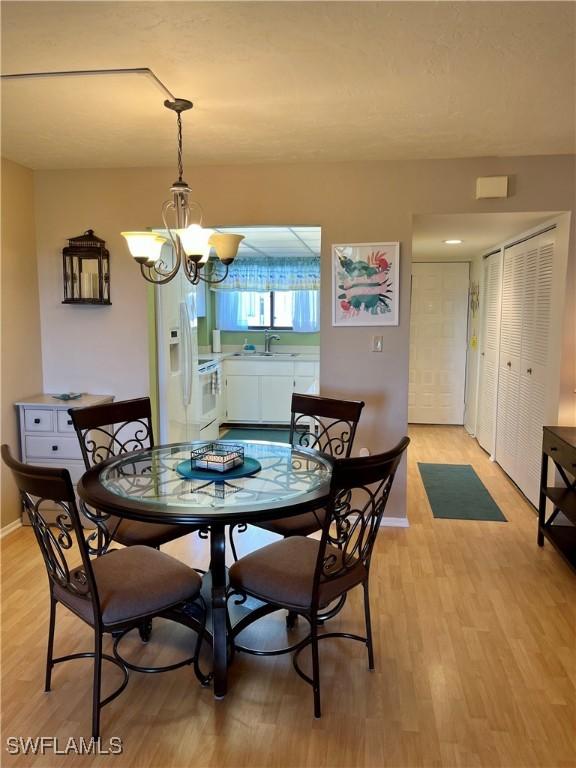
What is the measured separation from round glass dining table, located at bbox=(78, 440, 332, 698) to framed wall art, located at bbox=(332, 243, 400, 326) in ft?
4.26

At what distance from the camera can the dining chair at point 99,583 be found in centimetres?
166

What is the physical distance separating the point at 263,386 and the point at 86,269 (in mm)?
3072

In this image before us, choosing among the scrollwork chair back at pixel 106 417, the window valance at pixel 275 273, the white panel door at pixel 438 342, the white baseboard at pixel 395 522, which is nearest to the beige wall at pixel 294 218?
the white baseboard at pixel 395 522

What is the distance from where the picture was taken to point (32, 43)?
185 centimetres

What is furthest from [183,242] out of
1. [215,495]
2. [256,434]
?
[256,434]

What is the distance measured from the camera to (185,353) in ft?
13.8

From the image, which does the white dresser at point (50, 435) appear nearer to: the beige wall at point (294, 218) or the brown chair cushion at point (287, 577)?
the beige wall at point (294, 218)

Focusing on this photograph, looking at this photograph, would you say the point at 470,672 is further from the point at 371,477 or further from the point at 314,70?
the point at 314,70

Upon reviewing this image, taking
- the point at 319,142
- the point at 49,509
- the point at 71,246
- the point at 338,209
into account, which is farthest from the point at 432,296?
the point at 49,509

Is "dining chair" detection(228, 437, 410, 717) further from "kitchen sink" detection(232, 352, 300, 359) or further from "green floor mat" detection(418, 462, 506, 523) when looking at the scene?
"kitchen sink" detection(232, 352, 300, 359)

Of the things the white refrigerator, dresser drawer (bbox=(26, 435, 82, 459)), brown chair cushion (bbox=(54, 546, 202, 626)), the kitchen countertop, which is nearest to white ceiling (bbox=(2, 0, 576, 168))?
the white refrigerator

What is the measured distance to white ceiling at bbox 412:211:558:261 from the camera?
3348 millimetres

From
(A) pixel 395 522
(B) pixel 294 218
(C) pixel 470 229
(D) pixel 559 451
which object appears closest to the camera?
(D) pixel 559 451

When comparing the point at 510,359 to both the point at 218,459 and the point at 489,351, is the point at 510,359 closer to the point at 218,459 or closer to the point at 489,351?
the point at 489,351
